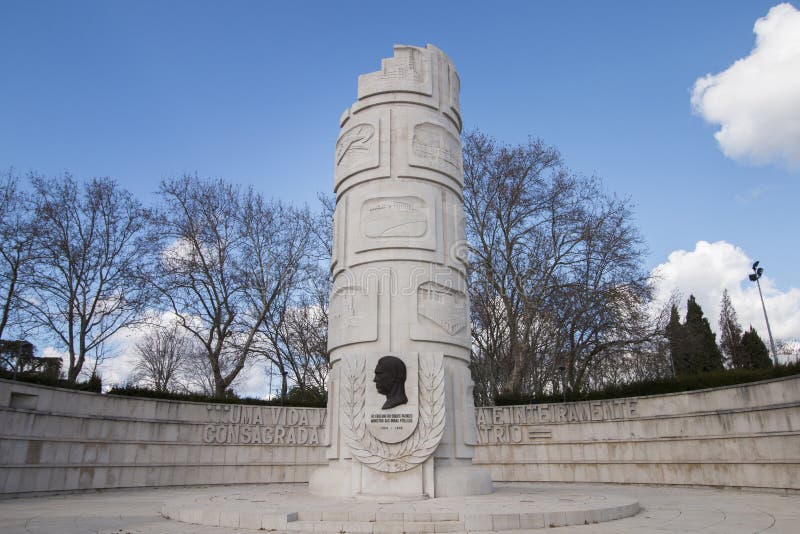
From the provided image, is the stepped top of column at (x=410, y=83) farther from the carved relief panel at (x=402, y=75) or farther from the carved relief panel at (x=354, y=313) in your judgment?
the carved relief panel at (x=354, y=313)

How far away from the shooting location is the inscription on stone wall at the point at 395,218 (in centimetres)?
1254

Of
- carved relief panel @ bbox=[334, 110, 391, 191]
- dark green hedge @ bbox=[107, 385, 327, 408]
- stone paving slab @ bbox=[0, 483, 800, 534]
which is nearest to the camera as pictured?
stone paving slab @ bbox=[0, 483, 800, 534]

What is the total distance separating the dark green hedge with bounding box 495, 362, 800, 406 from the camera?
47.7 ft

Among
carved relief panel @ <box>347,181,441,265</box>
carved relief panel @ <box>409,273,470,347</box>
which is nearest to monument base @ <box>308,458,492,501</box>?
carved relief panel @ <box>409,273,470,347</box>

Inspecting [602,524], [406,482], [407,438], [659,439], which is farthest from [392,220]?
[659,439]

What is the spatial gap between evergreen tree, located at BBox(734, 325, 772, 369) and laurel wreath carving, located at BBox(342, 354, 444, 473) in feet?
118

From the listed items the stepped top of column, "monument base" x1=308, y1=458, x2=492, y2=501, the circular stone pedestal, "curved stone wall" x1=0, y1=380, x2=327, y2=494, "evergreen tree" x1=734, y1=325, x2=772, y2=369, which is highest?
the stepped top of column

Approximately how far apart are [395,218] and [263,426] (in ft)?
33.2

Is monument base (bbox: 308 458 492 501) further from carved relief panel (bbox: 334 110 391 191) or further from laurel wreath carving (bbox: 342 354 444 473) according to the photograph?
carved relief panel (bbox: 334 110 391 191)

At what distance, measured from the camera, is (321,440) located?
64.4 ft

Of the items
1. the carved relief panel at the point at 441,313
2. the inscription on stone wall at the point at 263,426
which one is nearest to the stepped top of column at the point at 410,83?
the carved relief panel at the point at 441,313

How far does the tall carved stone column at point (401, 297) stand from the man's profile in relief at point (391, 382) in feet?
0.07

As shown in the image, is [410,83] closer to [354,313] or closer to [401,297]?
[401,297]

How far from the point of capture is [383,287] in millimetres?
12164
